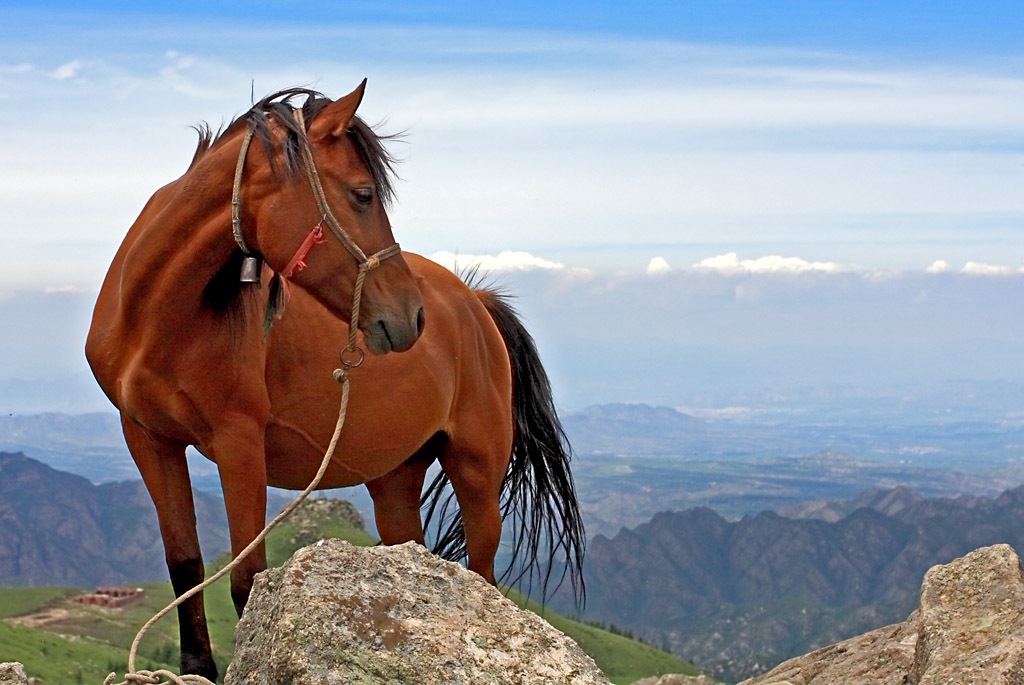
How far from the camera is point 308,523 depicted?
2705cm

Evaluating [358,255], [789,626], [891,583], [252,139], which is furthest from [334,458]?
[891,583]

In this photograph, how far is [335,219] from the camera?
588 centimetres

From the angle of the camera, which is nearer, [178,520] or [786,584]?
[178,520]

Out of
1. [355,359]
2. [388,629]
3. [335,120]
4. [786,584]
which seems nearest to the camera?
[388,629]

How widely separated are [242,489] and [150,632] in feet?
54.7

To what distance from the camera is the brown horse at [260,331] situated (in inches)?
233

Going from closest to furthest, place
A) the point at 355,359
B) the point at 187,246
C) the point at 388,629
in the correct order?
the point at 388,629 < the point at 187,246 < the point at 355,359

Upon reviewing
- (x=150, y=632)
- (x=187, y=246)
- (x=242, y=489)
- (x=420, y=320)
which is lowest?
(x=150, y=632)

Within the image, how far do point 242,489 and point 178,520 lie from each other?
0.63m

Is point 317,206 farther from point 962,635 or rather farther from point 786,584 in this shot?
point 786,584

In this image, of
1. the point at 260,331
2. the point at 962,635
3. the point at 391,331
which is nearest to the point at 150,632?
the point at 260,331

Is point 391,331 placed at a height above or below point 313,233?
below

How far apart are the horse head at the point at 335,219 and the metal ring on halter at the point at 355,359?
0.18 meters

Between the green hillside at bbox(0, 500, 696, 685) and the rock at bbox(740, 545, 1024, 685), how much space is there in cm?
303
